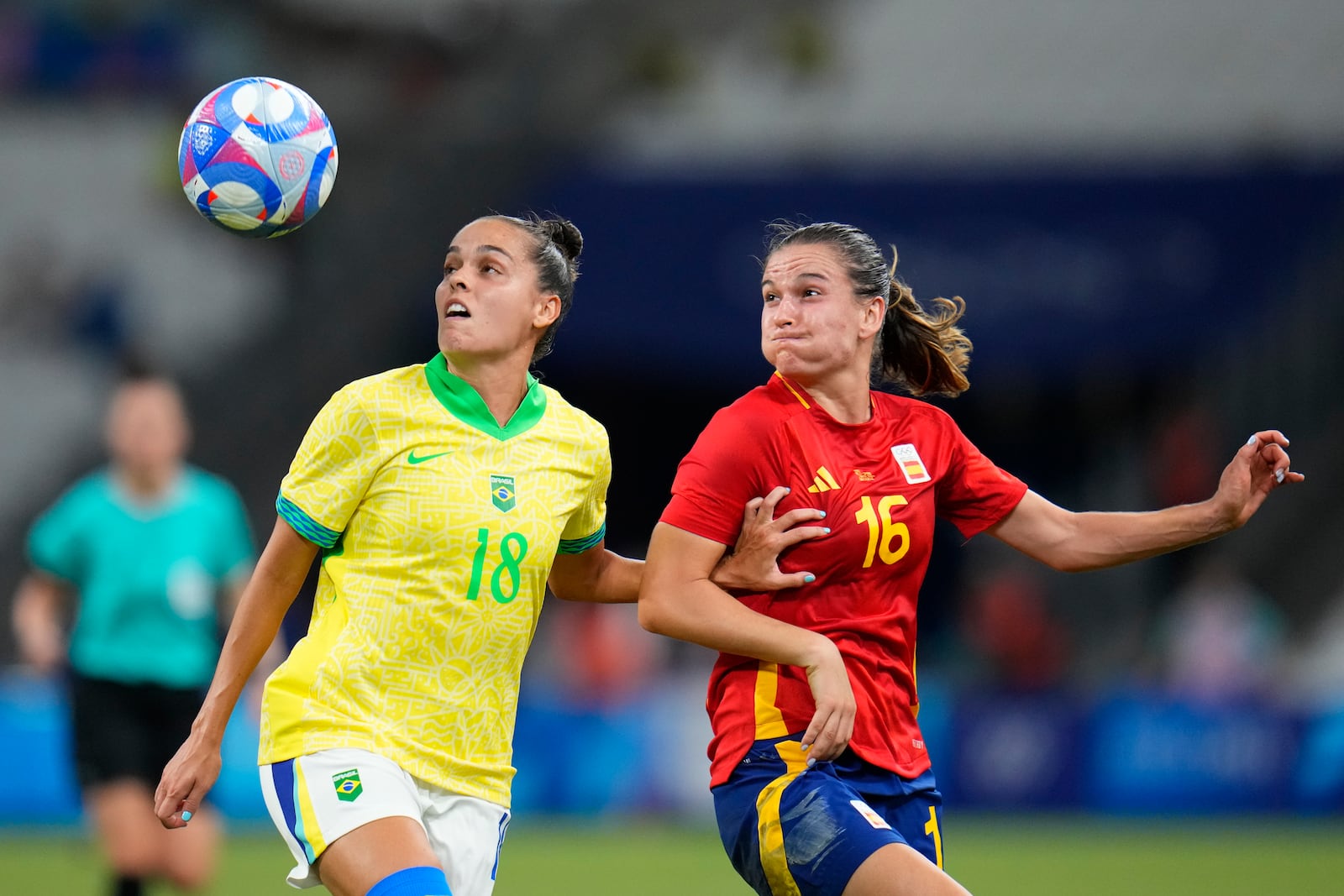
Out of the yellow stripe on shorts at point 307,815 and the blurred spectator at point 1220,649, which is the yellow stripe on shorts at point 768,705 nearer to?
the yellow stripe on shorts at point 307,815

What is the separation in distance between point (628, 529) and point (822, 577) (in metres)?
14.0

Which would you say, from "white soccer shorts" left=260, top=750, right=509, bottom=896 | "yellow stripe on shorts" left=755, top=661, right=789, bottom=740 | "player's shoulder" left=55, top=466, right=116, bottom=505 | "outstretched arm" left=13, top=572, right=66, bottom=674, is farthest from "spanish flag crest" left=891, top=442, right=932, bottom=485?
"outstretched arm" left=13, top=572, right=66, bottom=674

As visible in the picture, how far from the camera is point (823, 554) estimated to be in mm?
4703

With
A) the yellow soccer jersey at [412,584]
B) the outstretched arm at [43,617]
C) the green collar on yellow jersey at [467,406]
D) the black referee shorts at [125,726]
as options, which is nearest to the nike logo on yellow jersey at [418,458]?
the yellow soccer jersey at [412,584]

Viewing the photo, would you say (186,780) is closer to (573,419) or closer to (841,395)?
(573,419)

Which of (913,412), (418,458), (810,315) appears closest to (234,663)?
(418,458)

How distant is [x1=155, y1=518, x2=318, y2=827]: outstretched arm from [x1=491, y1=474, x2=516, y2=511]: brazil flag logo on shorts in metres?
0.49

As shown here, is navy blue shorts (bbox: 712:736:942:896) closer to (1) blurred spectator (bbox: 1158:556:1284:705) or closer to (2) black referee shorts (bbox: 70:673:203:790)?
(2) black referee shorts (bbox: 70:673:203:790)

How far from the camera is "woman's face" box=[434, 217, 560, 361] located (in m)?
4.75

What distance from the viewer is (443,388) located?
4.74m

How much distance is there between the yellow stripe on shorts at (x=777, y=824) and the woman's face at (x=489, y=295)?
1341 mm

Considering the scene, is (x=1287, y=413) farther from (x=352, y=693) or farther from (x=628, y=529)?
(x=352, y=693)

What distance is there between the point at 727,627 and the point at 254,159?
1817 millimetres

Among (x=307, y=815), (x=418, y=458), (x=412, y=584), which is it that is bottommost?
(x=307, y=815)
